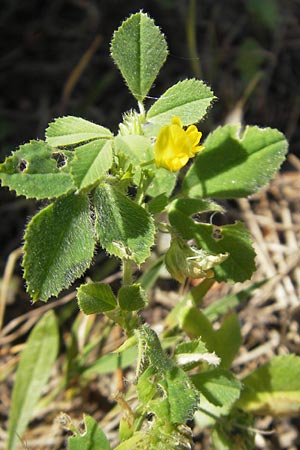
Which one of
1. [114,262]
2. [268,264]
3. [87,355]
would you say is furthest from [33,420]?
[268,264]

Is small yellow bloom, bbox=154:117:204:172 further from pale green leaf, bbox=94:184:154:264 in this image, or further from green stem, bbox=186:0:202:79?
green stem, bbox=186:0:202:79

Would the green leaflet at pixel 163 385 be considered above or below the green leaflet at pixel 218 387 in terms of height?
above

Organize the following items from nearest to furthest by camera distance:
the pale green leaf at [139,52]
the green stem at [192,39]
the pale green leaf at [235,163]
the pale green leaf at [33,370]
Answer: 1. the pale green leaf at [139,52]
2. the pale green leaf at [235,163]
3. the pale green leaf at [33,370]
4. the green stem at [192,39]

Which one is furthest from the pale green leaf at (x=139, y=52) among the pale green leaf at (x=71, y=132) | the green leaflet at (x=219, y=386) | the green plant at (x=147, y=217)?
the green leaflet at (x=219, y=386)

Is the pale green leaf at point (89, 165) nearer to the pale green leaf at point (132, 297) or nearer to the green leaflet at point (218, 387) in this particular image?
the pale green leaf at point (132, 297)

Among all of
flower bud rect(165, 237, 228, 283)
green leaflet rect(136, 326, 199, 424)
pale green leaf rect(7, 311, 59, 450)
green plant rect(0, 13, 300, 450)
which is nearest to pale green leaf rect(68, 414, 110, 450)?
green plant rect(0, 13, 300, 450)
